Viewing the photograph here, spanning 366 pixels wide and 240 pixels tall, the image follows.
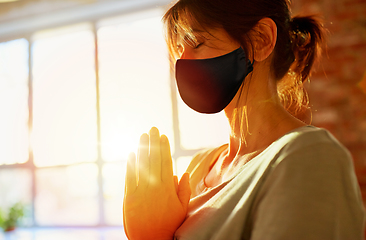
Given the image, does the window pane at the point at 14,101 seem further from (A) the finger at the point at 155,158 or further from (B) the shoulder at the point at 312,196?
(B) the shoulder at the point at 312,196

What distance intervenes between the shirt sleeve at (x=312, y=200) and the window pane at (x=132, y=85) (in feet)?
7.71

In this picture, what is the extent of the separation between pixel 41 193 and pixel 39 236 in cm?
63

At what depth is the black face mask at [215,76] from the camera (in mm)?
735

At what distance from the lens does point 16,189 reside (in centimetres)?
328

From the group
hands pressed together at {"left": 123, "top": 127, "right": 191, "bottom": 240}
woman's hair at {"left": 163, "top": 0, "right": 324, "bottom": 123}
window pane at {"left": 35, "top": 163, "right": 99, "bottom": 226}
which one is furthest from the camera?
window pane at {"left": 35, "top": 163, "right": 99, "bottom": 226}

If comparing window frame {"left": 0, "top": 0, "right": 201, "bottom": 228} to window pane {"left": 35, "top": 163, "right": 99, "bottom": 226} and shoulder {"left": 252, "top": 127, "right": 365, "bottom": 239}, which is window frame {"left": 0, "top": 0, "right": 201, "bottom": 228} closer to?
window pane {"left": 35, "top": 163, "right": 99, "bottom": 226}

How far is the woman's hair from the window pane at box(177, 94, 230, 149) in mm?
1700

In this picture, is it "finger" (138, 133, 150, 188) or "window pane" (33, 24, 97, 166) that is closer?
"finger" (138, 133, 150, 188)

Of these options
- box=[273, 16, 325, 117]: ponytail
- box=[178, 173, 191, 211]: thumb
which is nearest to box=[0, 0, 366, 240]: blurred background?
box=[273, 16, 325, 117]: ponytail

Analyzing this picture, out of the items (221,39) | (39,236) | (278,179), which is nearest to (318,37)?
(221,39)

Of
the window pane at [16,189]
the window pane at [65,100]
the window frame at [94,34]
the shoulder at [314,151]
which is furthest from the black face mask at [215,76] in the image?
the window pane at [16,189]

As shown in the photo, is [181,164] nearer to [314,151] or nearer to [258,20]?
[258,20]

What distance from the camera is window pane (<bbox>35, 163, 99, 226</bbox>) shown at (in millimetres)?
3018

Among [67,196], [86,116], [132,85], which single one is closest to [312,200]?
[132,85]
